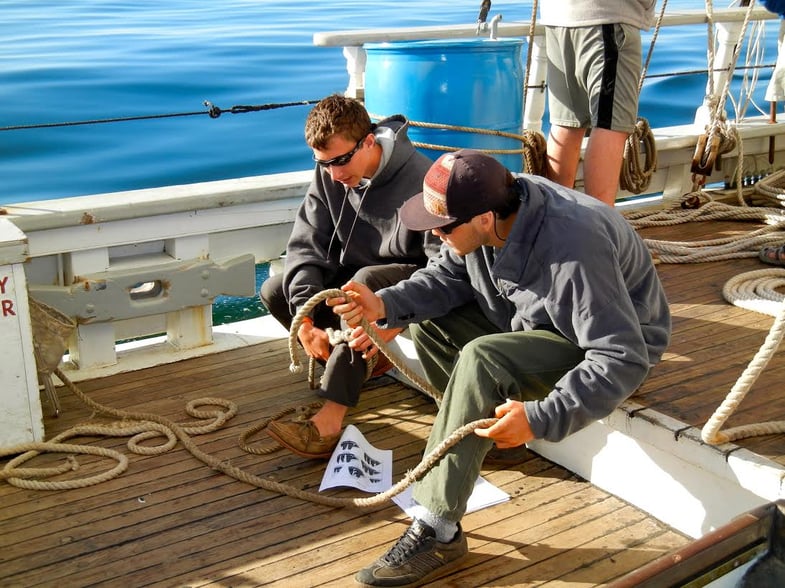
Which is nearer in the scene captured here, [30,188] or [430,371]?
[430,371]

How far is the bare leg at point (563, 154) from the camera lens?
4.30 meters

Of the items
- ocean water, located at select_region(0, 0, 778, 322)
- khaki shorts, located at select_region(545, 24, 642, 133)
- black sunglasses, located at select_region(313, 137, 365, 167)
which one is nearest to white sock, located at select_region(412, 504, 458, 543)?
black sunglasses, located at select_region(313, 137, 365, 167)

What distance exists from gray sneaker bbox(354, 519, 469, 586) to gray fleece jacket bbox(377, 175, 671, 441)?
0.41 m

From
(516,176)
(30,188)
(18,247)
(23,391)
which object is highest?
(516,176)

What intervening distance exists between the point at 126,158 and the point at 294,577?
8.38m

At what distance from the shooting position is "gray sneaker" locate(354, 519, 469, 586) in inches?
99.3

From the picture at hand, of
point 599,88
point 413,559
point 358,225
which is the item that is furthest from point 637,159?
point 413,559

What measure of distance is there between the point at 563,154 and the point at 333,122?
1.51 meters

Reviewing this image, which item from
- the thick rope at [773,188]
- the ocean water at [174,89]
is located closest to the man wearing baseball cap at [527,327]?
the thick rope at [773,188]

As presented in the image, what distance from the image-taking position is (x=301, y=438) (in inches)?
124

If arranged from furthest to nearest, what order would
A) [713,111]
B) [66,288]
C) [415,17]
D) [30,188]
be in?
[415,17] → [30,188] → [713,111] → [66,288]

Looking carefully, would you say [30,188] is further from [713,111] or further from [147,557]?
[147,557]

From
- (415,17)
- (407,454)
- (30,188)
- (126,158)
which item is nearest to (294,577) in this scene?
(407,454)

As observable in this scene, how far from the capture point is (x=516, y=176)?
254 cm
